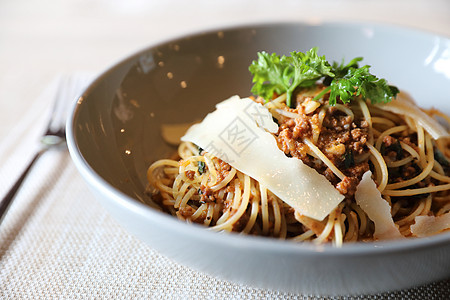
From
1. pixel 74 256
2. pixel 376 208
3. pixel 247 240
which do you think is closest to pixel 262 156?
pixel 376 208

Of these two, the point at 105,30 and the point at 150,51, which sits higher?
the point at 150,51

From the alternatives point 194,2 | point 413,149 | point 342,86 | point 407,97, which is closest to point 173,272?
point 342,86

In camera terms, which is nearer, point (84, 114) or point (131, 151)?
point (84, 114)

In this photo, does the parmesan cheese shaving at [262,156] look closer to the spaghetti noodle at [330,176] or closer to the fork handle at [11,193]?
the spaghetti noodle at [330,176]

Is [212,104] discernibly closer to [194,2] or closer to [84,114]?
[84,114]

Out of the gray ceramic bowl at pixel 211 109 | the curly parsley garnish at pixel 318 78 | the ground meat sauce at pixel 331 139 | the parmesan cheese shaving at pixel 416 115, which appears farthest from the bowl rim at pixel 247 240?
the parmesan cheese shaving at pixel 416 115

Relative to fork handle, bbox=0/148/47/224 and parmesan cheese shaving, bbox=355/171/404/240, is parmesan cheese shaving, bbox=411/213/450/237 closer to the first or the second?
parmesan cheese shaving, bbox=355/171/404/240
